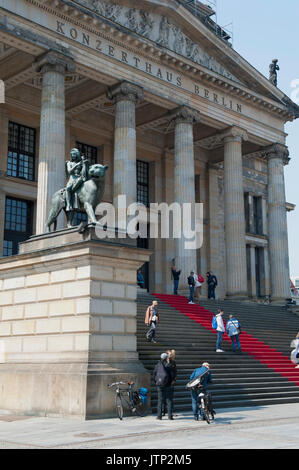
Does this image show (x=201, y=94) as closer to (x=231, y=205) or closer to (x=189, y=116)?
(x=189, y=116)

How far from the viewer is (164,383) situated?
15.6 m

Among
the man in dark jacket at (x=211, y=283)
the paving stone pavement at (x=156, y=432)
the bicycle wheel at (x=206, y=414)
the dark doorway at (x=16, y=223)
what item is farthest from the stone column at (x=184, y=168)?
the bicycle wheel at (x=206, y=414)

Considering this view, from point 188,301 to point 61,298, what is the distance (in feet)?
51.5

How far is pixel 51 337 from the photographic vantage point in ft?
57.1

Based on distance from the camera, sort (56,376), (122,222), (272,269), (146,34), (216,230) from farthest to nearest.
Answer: (216,230) < (272,269) < (146,34) < (122,222) < (56,376)

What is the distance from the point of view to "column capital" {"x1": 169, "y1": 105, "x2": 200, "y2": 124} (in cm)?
3553

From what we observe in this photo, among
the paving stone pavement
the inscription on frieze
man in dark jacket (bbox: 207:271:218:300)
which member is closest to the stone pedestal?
the paving stone pavement

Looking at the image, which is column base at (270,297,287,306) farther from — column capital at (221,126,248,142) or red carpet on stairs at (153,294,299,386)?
column capital at (221,126,248,142)

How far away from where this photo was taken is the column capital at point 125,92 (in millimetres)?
32031

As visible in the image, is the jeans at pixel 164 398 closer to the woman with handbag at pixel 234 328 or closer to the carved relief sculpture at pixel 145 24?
the woman with handbag at pixel 234 328

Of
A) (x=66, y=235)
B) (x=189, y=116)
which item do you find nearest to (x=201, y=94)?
(x=189, y=116)

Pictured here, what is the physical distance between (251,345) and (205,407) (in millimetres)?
12306

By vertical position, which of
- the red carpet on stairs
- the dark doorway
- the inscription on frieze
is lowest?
the red carpet on stairs

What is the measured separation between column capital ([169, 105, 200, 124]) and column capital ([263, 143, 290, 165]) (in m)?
8.55
